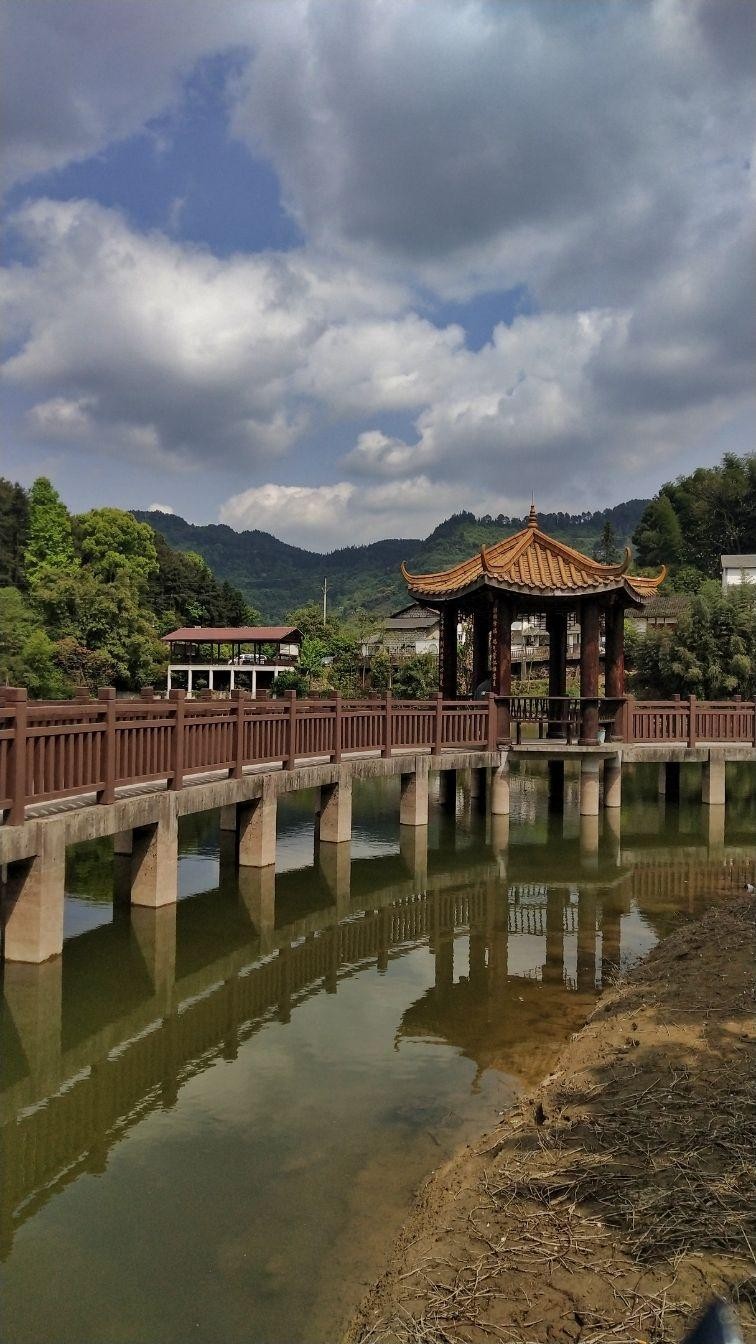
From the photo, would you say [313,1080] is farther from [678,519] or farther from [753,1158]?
[678,519]

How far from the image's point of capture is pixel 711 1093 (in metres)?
5.20

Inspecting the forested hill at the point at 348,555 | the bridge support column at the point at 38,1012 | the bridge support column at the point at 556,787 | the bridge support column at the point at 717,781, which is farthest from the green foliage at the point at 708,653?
the forested hill at the point at 348,555

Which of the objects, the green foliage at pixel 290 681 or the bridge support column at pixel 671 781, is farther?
the green foliage at pixel 290 681

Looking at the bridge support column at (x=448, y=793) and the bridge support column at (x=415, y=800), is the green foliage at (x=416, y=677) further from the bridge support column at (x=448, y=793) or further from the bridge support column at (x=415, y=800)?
the bridge support column at (x=415, y=800)

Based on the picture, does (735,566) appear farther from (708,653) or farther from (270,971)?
(270,971)

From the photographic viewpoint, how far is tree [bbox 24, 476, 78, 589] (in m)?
47.4

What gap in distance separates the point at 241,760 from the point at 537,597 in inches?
317

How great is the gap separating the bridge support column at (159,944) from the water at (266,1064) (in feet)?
0.10

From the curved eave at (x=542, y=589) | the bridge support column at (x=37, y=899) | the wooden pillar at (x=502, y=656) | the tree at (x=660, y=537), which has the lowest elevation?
the bridge support column at (x=37, y=899)

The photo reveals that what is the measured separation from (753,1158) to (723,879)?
31.8 ft

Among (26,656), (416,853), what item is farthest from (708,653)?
(26,656)

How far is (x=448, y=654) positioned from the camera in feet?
64.4

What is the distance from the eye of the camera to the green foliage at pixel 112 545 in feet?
153

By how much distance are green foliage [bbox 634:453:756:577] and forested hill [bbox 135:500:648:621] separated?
44413mm
